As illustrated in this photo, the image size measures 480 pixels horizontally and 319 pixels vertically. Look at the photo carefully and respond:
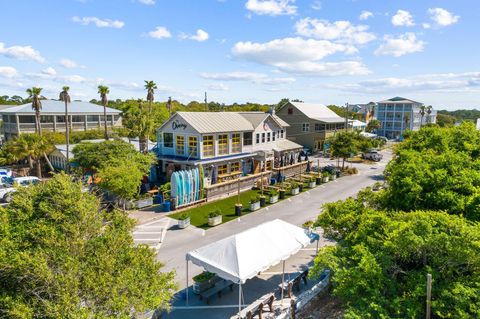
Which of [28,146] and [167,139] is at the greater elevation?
[167,139]

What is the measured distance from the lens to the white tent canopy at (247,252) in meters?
12.4

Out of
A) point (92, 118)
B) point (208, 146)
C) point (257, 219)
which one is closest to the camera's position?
point (257, 219)

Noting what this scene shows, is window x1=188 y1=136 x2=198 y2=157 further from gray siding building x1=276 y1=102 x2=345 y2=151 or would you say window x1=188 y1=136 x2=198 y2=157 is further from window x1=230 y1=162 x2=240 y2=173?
gray siding building x1=276 y1=102 x2=345 y2=151

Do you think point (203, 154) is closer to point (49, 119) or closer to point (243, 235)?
point (243, 235)

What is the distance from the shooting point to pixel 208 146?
3216 cm

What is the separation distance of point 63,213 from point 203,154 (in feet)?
74.3

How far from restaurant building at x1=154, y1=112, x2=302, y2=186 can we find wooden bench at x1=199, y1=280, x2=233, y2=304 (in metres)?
17.0

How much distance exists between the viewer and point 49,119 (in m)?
51.9

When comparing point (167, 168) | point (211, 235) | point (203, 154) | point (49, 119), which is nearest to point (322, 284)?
point (211, 235)

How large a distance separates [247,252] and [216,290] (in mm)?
2641

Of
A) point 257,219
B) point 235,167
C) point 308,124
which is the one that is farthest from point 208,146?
point 308,124

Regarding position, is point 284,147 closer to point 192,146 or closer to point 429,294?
point 192,146

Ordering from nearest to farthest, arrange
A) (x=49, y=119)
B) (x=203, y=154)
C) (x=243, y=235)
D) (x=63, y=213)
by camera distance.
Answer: (x=63, y=213), (x=243, y=235), (x=203, y=154), (x=49, y=119)

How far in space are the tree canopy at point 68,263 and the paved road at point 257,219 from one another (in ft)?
23.4
